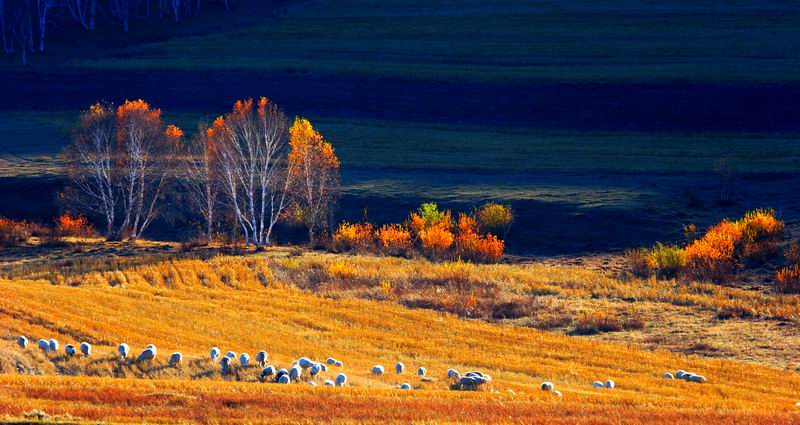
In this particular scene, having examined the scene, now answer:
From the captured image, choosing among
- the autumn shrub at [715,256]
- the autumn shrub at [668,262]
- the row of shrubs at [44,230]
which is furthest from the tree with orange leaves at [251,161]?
the autumn shrub at [715,256]

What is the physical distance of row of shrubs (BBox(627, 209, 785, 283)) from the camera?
148 feet

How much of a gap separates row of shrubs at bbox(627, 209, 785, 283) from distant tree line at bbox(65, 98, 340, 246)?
16.8 meters

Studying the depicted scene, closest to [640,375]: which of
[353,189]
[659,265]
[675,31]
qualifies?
[659,265]

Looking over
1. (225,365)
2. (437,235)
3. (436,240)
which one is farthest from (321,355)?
(437,235)

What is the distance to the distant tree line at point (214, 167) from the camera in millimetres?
53750

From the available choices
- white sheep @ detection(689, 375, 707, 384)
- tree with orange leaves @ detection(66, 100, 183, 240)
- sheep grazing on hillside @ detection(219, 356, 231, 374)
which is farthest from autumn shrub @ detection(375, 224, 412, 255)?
sheep grazing on hillside @ detection(219, 356, 231, 374)

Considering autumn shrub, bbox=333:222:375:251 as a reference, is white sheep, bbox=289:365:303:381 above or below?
above

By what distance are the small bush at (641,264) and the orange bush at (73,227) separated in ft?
90.8

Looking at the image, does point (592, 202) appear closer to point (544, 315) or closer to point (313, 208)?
point (313, 208)

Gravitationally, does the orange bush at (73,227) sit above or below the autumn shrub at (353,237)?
below

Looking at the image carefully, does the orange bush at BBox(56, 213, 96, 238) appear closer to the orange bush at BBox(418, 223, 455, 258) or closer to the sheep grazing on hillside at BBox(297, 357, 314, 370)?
the orange bush at BBox(418, 223, 455, 258)

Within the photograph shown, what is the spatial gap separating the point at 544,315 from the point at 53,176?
38.4 m

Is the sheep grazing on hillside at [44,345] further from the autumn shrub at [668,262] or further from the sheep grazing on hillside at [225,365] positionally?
the autumn shrub at [668,262]

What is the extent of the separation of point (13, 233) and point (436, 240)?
69.5 ft
